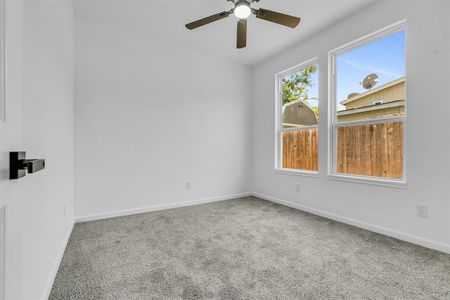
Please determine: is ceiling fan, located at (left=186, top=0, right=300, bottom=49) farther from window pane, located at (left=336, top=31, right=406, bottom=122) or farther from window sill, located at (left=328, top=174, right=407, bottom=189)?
window sill, located at (left=328, top=174, right=407, bottom=189)

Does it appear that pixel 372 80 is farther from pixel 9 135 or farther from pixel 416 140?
pixel 9 135

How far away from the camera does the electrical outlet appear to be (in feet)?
7.34

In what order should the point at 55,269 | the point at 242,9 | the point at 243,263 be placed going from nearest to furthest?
the point at 55,269
the point at 243,263
the point at 242,9

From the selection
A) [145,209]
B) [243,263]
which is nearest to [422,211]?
[243,263]

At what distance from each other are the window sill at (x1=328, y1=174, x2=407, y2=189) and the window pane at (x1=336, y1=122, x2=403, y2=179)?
71mm

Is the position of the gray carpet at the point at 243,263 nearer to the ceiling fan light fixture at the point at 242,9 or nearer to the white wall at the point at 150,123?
the white wall at the point at 150,123

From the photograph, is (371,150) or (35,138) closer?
(35,138)

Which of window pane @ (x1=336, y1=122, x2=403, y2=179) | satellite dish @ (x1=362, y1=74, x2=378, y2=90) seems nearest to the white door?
window pane @ (x1=336, y1=122, x2=403, y2=179)

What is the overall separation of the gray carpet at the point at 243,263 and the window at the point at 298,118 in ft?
3.61

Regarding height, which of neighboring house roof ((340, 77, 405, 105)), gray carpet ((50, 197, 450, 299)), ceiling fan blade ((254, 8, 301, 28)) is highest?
ceiling fan blade ((254, 8, 301, 28))

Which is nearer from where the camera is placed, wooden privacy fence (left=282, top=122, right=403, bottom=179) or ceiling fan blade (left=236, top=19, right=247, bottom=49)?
ceiling fan blade (left=236, top=19, right=247, bottom=49)

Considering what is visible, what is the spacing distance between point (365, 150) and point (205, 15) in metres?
2.65

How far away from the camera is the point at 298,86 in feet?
12.5

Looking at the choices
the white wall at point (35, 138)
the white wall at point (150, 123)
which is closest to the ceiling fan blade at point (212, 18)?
the white wall at point (35, 138)
